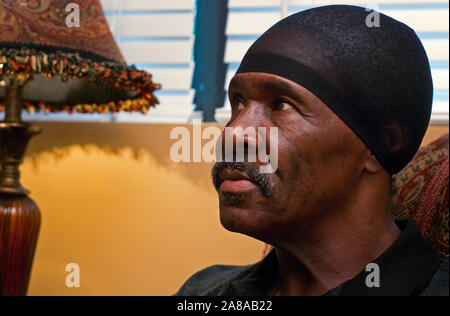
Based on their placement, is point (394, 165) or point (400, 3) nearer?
point (394, 165)

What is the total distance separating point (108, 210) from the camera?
1.57m

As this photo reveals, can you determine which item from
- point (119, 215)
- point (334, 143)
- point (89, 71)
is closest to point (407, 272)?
point (334, 143)

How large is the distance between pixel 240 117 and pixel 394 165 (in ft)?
0.61

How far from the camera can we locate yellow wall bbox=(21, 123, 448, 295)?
51.9 inches

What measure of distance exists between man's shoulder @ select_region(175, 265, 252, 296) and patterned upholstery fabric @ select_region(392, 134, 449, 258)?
0.28 meters

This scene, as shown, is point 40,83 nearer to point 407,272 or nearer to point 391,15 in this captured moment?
point 391,15

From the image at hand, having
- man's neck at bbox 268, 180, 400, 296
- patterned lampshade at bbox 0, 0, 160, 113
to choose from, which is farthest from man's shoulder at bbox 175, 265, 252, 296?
patterned lampshade at bbox 0, 0, 160, 113

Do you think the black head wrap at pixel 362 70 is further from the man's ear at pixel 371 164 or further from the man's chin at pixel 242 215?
the man's chin at pixel 242 215

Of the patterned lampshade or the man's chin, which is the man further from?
the patterned lampshade

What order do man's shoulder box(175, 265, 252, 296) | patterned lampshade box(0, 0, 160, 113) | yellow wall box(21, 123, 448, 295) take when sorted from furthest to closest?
yellow wall box(21, 123, 448, 295) < patterned lampshade box(0, 0, 160, 113) < man's shoulder box(175, 265, 252, 296)

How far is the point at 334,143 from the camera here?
0.63 metres

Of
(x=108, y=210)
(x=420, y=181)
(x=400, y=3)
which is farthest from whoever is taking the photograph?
(x=108, y=210)
